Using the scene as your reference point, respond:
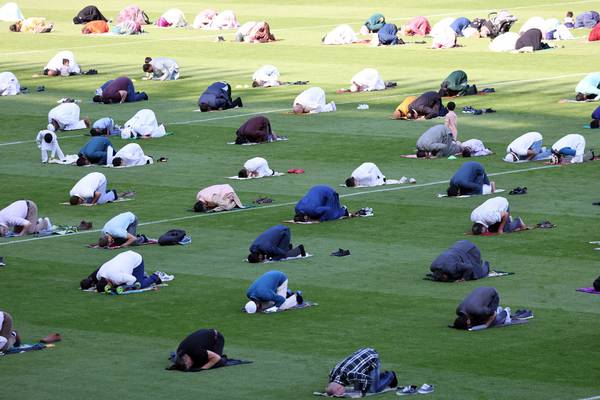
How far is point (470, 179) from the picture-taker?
35.9m

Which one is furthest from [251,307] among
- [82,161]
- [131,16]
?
[131,16]

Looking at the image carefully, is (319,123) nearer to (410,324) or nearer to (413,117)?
(413,117)

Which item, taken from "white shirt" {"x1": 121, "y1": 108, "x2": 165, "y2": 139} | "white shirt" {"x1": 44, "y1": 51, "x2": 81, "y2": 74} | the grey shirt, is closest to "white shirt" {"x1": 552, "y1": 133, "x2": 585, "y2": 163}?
the grey shirt

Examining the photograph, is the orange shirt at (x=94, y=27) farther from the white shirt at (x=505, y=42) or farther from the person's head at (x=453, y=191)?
the person's head at (x=453, y=191)

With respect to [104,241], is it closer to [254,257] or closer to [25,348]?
[254,257]

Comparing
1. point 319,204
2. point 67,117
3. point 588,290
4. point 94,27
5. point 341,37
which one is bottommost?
point 588,290

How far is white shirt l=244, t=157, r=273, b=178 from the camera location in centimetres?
3959

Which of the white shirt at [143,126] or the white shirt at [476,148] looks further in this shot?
the white shirt at [143,126]

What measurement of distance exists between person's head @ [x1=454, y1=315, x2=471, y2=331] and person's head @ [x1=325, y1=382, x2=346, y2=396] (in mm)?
3992

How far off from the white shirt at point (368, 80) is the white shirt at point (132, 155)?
14357 mm

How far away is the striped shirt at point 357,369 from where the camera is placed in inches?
826

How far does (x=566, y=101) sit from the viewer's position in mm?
51250

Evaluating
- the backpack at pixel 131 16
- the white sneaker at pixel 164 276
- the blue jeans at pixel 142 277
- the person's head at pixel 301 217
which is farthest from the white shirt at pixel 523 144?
the backpack at pixel 131 16

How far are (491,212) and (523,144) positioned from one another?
9.59m
